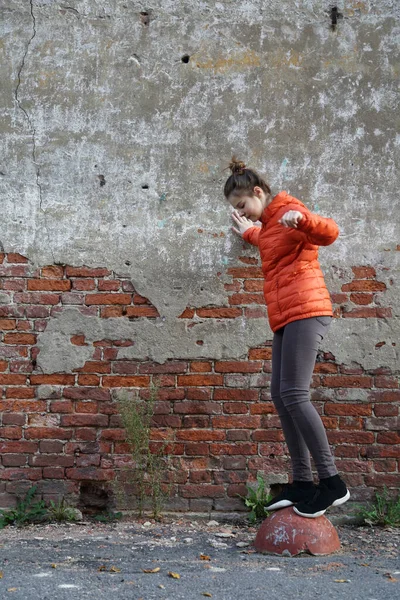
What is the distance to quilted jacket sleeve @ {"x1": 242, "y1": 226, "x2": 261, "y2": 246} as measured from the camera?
4.03 m

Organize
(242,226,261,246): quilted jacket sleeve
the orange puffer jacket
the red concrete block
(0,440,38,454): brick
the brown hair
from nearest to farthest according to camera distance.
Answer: the red concrete block, the orange puffer jacket, the brown hair, (242,226,261,246): quilted jacket sleeve, (0,440,38,454): brick

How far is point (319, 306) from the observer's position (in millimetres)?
3439

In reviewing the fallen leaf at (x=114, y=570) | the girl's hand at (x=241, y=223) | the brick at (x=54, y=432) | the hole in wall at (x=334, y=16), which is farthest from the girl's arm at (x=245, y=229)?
the fallen leaf at (x=114, y=570)

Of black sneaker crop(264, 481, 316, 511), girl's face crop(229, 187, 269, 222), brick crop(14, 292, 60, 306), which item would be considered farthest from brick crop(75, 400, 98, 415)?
girl's face crop(229, 187, 269, 222)

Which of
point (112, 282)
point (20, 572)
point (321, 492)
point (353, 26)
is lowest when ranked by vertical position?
point (20, 572)

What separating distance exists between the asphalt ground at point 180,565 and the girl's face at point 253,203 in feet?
5.78

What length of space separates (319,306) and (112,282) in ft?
4.66

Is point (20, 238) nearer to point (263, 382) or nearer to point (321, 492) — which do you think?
point (263, 382)

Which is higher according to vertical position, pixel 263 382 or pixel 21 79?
pixel 21 79

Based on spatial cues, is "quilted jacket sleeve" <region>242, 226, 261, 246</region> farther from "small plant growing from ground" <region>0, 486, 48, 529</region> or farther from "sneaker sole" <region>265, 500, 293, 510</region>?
"small plant growing from ground" <region>0, 486, 48, 529</region>

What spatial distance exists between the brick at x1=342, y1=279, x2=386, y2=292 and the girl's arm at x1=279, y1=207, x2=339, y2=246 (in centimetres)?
100

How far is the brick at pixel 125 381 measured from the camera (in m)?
4.21

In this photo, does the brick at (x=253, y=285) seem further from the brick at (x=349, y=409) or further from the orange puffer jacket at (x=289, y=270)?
the brick at (x=349, y=409)

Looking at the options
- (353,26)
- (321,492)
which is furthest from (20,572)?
(353,26)
